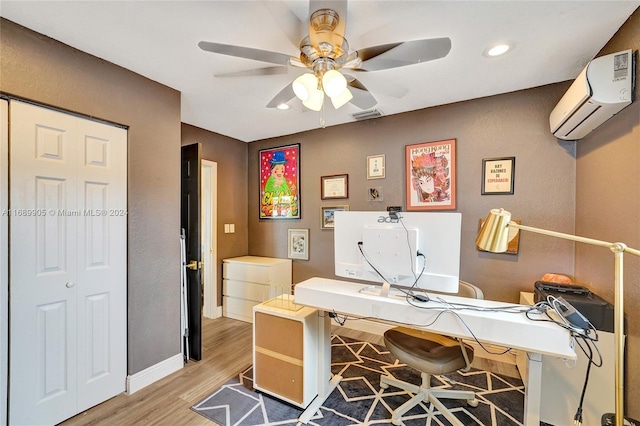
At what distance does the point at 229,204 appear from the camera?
3770 millimetres

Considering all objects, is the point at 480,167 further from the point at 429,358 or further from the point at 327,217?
the point at 429,358

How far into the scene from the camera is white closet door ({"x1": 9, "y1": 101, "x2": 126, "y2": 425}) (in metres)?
1.57

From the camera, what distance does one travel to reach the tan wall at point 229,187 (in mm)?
3518

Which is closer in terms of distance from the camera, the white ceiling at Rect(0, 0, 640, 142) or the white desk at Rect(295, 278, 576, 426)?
the white desk at Rect(295, 278, 576, 426)

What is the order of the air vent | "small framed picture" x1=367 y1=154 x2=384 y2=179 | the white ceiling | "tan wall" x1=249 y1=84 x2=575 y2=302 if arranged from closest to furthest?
the white ceiling → "tan wall" x1=249 y1=84 x2=575 y2=302 → the air vent → "small framed picture" x1=367 y1=154 x2=384 y2=179

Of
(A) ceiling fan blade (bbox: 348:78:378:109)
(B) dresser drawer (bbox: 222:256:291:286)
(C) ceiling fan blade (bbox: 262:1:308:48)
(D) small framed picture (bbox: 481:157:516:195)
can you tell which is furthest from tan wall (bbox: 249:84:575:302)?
(C) ceiling fan blade (bbox: 262:1:308:48)

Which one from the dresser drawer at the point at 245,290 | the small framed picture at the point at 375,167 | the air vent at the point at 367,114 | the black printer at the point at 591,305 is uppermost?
the air vent at the point at 367,114

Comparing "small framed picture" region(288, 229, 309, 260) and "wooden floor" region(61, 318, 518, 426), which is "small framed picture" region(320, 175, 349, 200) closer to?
"small framed picture" region(288, 229, 309, 260)

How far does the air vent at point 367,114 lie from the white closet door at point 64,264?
2.23 metres

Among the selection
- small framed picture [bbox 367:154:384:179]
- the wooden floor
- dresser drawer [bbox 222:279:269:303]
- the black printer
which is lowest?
the wooden floor

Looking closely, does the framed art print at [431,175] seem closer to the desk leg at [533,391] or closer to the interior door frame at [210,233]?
the desk leg at [533,391]

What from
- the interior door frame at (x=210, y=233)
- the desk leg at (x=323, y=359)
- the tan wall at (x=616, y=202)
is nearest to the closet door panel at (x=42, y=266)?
the desk leg at (x=323, y=359)

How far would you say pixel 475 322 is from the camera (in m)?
1.28

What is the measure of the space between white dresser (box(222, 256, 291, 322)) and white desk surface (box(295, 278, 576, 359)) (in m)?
1.63
